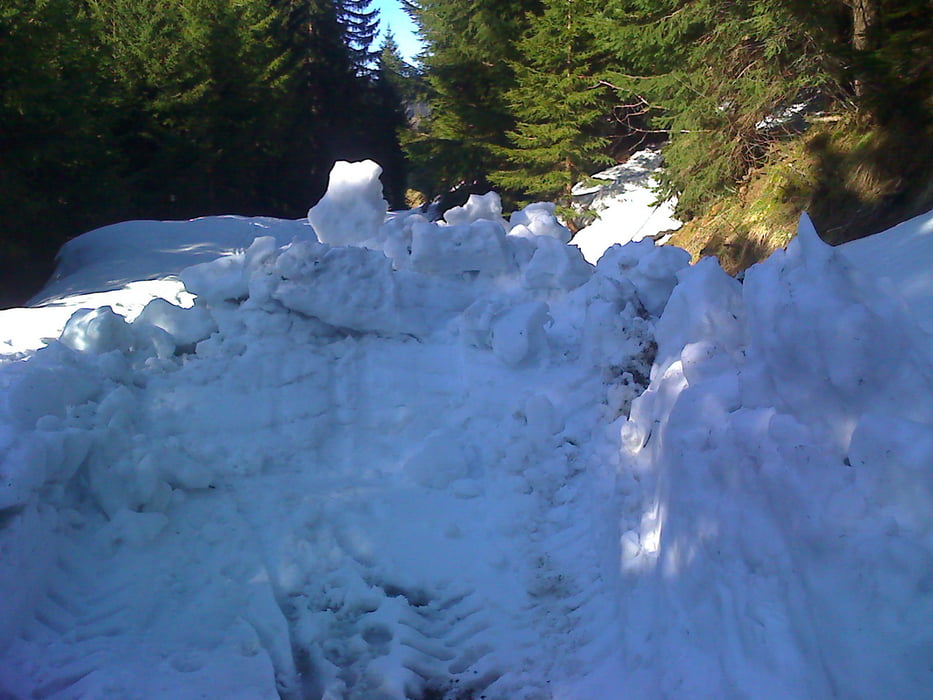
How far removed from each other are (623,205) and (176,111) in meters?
12.8

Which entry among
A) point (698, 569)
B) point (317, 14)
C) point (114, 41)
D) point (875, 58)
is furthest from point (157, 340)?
point (317, 14)


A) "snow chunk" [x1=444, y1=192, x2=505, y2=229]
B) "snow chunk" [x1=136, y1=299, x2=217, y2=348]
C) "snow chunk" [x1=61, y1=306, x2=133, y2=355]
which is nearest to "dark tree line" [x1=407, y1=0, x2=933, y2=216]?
"snow chunk" [x1=444, y1=192, x2=505, y2=229]

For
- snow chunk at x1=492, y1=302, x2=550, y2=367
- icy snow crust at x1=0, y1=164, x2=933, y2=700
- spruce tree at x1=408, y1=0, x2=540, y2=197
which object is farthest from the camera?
spruce tree at x1=408, y1=0, x2=540, y2=197

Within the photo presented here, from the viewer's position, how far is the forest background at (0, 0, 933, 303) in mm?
8195

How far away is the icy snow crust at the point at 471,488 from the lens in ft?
7.39

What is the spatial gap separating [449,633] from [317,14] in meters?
30.2

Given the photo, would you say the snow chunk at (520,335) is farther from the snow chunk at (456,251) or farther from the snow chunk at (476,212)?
the snow chunk at (476,212)

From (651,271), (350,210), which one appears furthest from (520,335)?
(350,210)

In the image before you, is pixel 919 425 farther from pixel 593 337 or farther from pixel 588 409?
pixel 593 337

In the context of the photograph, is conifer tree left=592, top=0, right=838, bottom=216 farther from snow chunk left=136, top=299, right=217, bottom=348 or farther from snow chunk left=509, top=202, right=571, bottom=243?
snow chunk left=136, top=299, right=217, bottom=348

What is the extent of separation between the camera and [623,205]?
48.1 feet

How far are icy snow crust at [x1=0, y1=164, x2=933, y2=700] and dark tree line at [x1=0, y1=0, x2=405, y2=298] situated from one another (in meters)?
8.51

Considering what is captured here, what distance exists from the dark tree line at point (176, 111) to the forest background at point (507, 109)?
2.3 inches

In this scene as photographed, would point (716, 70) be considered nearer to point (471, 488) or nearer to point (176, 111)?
point (471, 488)
